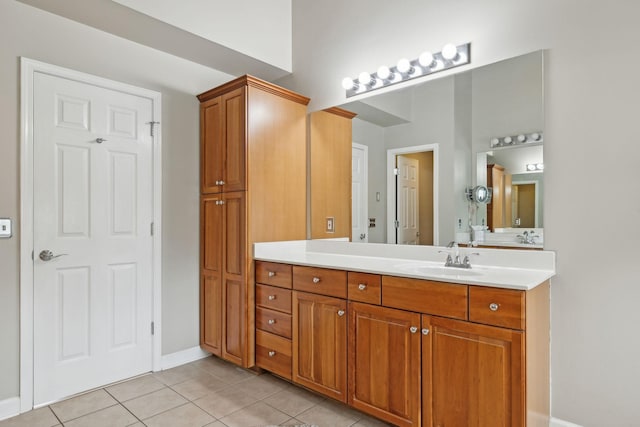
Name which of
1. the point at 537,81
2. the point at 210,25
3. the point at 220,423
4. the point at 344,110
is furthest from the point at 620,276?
the point at 210,25

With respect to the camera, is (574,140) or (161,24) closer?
(574,140)

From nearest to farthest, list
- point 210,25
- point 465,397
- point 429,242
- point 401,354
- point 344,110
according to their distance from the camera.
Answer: point 465,397 < point 401,354 < point 429,242 < point 210,25 < point 344,110

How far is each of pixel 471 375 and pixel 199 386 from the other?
181 cm

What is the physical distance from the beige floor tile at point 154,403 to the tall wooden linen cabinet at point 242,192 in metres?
0.46

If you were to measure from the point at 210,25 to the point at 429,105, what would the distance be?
1658mm

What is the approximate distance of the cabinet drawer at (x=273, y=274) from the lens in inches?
94.7

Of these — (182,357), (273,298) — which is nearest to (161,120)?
(273,298)

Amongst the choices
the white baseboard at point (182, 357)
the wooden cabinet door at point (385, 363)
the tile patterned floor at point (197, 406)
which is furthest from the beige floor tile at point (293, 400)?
the white baseboard at point (182, 357)

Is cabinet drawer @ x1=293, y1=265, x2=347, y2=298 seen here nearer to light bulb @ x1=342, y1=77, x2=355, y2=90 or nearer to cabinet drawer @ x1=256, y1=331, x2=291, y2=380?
cabinet drawer @ x1=256, y1=331, x2=291, y2=380

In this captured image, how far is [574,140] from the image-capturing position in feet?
5.98

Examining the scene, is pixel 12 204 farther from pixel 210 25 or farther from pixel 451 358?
pixel 451 358

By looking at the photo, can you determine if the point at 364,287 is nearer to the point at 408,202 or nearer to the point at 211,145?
the point at 408,202

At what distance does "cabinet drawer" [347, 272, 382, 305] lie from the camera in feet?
6.30

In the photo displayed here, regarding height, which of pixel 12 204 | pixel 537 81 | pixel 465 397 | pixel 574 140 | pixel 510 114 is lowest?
pixel 465 397
